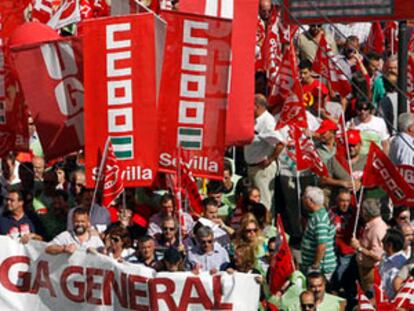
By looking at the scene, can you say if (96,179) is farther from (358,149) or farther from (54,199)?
(358,149)

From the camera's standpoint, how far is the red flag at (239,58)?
21.7 meters

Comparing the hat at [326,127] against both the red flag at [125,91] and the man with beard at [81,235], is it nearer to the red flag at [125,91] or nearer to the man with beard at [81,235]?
the red flag at [125,91]

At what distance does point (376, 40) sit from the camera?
28.5 metres

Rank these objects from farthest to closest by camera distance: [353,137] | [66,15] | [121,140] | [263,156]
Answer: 1. [66,15]
2. [353,137]
3. [263,156]
4. [121,140]

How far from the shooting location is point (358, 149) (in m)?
23.2

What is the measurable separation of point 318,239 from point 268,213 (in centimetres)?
111

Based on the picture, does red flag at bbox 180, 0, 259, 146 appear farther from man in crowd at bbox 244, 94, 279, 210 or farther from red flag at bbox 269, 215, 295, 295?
red flag at bbox 269, 215, 295, 295

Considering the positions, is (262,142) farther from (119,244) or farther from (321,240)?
(119,244)

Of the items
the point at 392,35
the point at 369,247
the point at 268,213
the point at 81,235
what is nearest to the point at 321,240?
the point at 369,247

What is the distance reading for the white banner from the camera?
18.7 m

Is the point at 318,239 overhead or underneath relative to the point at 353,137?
underneath

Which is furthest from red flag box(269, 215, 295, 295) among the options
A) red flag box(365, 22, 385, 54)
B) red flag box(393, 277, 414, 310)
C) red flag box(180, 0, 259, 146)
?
red flag box(365, 22, 385, 54)

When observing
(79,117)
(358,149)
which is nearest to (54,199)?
(79,117)

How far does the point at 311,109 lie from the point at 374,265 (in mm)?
4476
